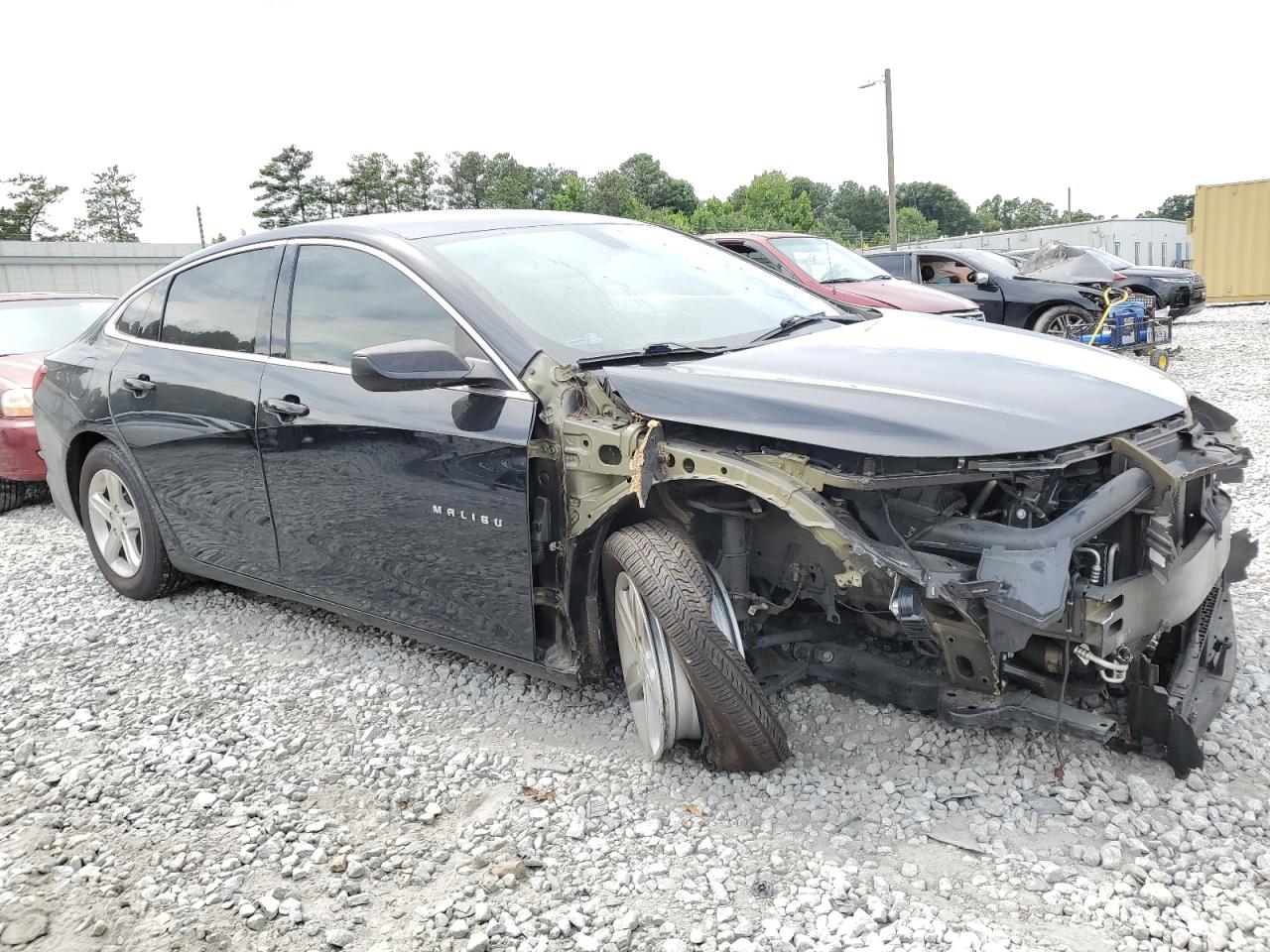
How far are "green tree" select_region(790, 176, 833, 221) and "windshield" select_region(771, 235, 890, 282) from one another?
87.2 metres

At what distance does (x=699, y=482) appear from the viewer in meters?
2.79

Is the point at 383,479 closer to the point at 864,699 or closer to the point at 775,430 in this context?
the point at 775,430

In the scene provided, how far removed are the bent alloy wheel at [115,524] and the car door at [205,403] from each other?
36 cm

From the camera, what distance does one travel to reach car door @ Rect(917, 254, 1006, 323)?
475 inches

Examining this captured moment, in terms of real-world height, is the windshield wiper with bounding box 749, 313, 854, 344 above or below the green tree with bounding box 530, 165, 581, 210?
below

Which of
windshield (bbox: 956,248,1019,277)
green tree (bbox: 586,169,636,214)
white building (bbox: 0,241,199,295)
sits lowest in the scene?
windshield (bbox: 956,248,1019,277)

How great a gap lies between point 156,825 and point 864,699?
2.12 meters

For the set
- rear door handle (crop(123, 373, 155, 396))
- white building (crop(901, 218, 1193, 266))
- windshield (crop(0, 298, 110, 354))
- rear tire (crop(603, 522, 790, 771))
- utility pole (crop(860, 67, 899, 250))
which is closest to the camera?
rear tire (crop(603, 522, 790, 771))

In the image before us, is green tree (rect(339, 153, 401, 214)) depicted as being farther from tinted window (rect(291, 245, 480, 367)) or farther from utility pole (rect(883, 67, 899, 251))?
tinted window (rect(291, 245, 480, 367))

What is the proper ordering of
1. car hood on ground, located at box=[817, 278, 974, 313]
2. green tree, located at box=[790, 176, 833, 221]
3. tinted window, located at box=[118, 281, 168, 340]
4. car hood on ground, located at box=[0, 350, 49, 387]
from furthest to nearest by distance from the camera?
green tree, located at box=[790, 176, 833, 221]
car hood on ground, located at box=[817, 278, 974, 313]
car hood on ground, located at box=[0, 350, 49, 387]
tinted window, located at box=[118, 281, 168, 340]

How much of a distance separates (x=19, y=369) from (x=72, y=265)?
33.9m

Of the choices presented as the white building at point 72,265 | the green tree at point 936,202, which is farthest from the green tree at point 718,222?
the green tree at point 936,202

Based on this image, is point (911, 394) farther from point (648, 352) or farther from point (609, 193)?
point (609, 193)

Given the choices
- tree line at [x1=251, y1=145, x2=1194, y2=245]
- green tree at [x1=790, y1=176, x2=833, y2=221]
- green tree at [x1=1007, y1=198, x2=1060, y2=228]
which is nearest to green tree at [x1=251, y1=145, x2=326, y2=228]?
tree line at [x1=251, y1=145, x2=1194, y2=245]
